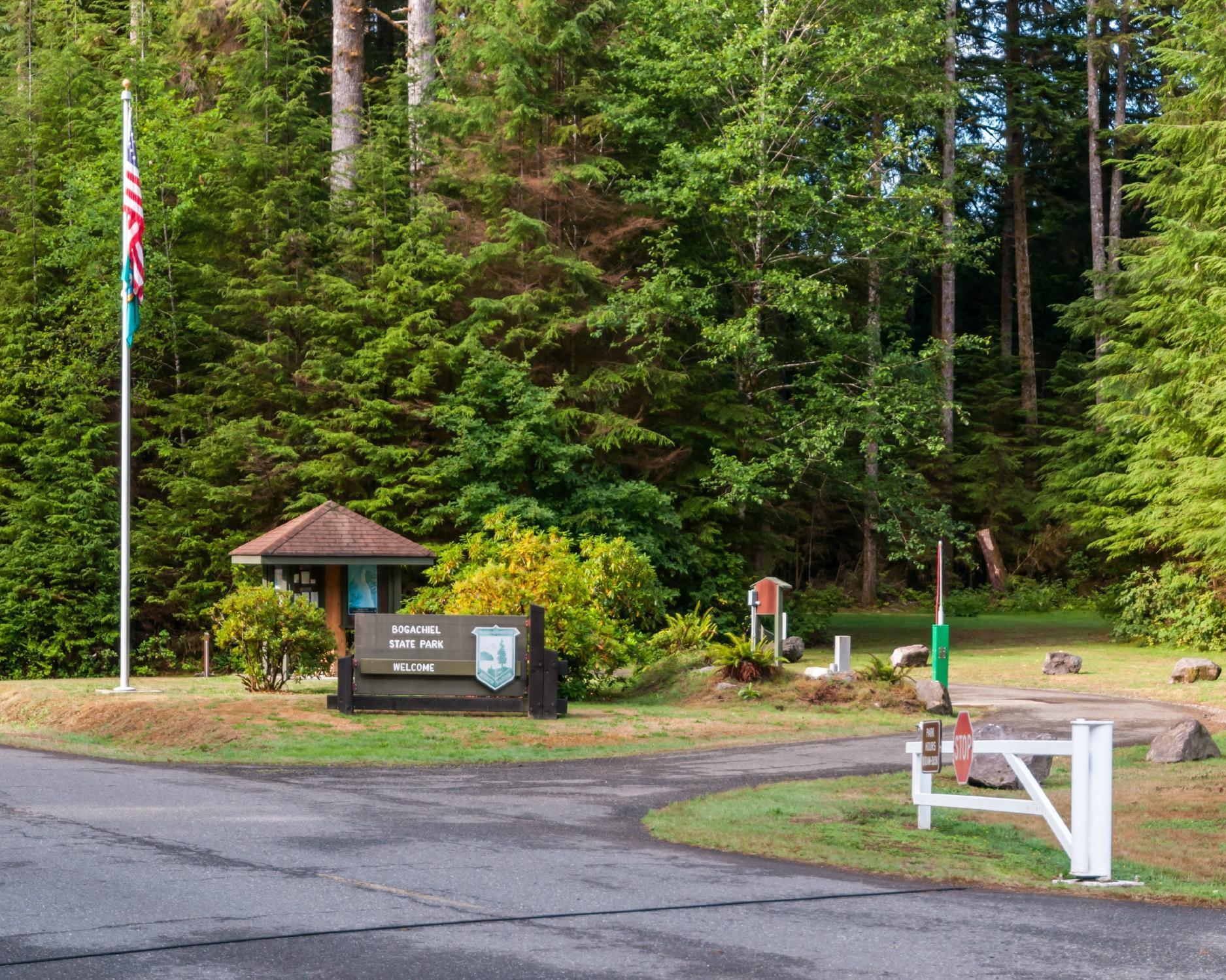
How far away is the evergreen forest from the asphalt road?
19439 millimetres

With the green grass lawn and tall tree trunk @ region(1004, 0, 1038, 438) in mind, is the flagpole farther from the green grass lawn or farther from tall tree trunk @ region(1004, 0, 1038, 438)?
tall tree trunk @ region(1004, 0, 1038, 438)

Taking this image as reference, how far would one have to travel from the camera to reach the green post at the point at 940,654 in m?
20.2

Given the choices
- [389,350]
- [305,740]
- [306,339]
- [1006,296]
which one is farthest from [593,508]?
[1006,296]

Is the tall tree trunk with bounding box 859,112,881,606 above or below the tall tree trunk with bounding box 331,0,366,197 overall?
below

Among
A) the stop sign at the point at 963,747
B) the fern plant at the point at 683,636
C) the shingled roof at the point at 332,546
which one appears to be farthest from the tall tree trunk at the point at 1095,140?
the stop sign at the point at 963,747

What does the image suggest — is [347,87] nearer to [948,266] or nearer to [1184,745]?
[948,266]

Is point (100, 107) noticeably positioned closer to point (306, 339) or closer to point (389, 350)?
point (306, 339)

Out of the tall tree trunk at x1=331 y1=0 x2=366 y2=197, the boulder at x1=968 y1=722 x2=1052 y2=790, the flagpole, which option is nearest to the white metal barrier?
the boulder at x1=968 y1=722 x2=1052 y2=790

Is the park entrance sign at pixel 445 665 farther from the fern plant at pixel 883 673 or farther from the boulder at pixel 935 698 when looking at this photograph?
the boulder at pixel 935 698

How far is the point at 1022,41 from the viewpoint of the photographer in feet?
181

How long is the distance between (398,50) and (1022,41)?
2431 centimetres

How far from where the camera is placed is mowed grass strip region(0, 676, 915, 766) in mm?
16141

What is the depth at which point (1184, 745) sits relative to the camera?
47.6 ft

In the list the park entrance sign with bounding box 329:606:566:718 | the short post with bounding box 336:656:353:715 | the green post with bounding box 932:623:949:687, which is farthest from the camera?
the green post with bounding box 932:623:949:687
